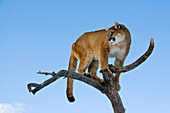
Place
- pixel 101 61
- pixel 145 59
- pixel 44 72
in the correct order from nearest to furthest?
1. pixel 44 72
2. pixel 145 59
3. pixel 101 61

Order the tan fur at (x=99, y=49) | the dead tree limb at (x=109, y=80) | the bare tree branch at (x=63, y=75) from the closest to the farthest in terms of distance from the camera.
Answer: the bare tree branch at (x=63, y=75)
the dead tree limb at (x=109, y=80)
the tan fur at (x=99, y=49)

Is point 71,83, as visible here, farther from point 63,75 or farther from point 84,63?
point 63,75

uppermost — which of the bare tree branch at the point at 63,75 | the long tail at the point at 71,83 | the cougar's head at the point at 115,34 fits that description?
the cougar's head at the point at 115,34

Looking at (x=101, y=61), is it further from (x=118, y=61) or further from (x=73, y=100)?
(x=73, y=100)

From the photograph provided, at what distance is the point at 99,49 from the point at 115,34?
0.59 meters

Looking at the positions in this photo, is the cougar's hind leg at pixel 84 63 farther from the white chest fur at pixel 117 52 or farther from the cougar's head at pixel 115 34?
the cougar's head at pixel 115 34

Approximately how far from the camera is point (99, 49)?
6406 mm

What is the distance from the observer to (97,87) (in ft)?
18.5

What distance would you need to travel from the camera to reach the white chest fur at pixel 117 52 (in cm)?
631

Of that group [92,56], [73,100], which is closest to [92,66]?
[92,56]

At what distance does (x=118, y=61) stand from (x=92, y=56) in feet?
2.37

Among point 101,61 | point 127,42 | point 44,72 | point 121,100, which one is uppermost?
point 127,42

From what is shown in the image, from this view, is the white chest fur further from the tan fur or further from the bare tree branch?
the bare tree branch

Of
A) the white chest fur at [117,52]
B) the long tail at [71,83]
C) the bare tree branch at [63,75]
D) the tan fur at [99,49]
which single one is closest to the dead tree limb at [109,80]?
the bare tree branch at [63,75]
